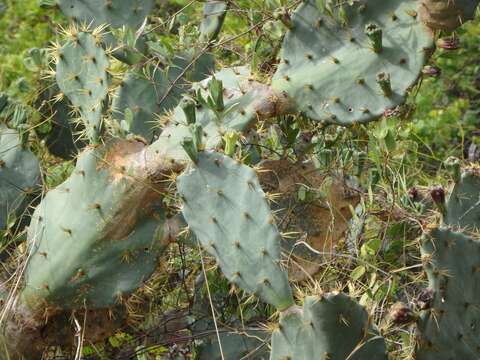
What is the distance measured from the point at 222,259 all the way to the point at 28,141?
3.16 feet

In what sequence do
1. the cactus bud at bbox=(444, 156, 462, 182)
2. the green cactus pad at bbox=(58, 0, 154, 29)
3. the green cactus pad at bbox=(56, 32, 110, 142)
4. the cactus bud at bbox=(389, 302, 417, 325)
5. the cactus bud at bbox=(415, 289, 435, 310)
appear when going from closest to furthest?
the cactus bud at bbox=(389, 302, 417, 325)
the cactus bud at bbox=(415, 289, 435, 310)
the cactus bud at bbox=(444, 156, 462, 182)
the green cactus pad at bbox=(56, 32, 110, 142)
the green cactus pad at bbox=(58, 0, 154, 29)

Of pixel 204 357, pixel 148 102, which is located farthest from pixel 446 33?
pixel 204 357

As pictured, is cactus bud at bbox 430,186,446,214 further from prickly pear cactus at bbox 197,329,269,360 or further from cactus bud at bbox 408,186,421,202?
prickly pear cactus at bbox 197,329,269,360

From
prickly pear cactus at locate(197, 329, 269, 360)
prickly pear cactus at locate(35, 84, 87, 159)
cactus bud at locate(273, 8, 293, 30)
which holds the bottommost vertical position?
prickly pear cactus at locate(197, 329, 269, 360)

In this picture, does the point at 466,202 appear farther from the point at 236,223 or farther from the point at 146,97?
the point at 146,97

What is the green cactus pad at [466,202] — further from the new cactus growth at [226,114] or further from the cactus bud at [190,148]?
the cactus bud at [190,148]

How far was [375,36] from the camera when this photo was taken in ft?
8.22

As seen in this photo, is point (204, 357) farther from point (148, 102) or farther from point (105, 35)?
point (105, 35)

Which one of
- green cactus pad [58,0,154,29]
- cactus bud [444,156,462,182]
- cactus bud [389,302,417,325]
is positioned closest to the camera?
cactus bud [389,302,417,325]

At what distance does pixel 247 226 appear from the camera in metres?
2.37

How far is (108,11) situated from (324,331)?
4.56 ft

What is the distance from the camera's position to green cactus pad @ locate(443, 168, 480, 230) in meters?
2.64

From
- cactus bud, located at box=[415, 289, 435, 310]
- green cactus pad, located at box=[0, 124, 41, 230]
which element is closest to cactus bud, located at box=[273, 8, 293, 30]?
cactus bud, located at box=[415, 289, 435, 310]

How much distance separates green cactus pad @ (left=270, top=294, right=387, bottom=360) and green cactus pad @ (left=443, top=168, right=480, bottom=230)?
50cm
